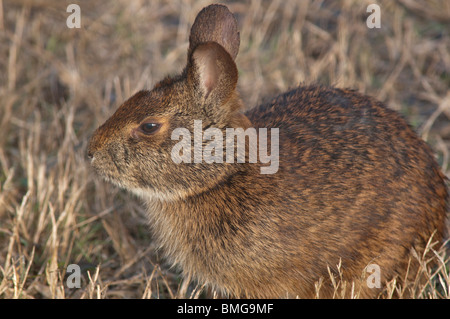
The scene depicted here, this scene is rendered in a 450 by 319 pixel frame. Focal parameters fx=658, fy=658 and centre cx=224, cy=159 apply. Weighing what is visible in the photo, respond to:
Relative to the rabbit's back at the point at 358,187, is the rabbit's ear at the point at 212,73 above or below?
above

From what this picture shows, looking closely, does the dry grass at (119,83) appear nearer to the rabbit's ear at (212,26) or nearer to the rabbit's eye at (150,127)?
the rabbit's eye at (150,127)

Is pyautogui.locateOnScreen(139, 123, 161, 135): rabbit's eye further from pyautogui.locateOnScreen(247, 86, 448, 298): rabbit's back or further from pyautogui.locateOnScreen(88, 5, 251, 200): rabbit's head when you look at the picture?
pyautogui.locateOnScreen(247, 86, 448, 298): rabbit's back

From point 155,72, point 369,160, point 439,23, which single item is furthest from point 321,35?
point 369,160

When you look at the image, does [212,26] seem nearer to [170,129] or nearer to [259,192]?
[170,129]

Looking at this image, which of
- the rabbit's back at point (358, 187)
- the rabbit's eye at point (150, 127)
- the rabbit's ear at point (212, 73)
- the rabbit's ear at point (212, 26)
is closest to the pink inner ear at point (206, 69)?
the rabbit's ear at point (212, 73)

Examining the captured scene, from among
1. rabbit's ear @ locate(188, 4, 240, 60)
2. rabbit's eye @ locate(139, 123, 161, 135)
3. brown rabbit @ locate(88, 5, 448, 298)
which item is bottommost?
brown rabbit @ locate(88, 5, 448, 298)

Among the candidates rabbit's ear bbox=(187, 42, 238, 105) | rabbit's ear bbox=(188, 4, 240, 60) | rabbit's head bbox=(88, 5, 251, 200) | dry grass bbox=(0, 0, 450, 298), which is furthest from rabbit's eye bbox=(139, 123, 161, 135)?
dry grass bbox=(0, 0, 450, 298)
